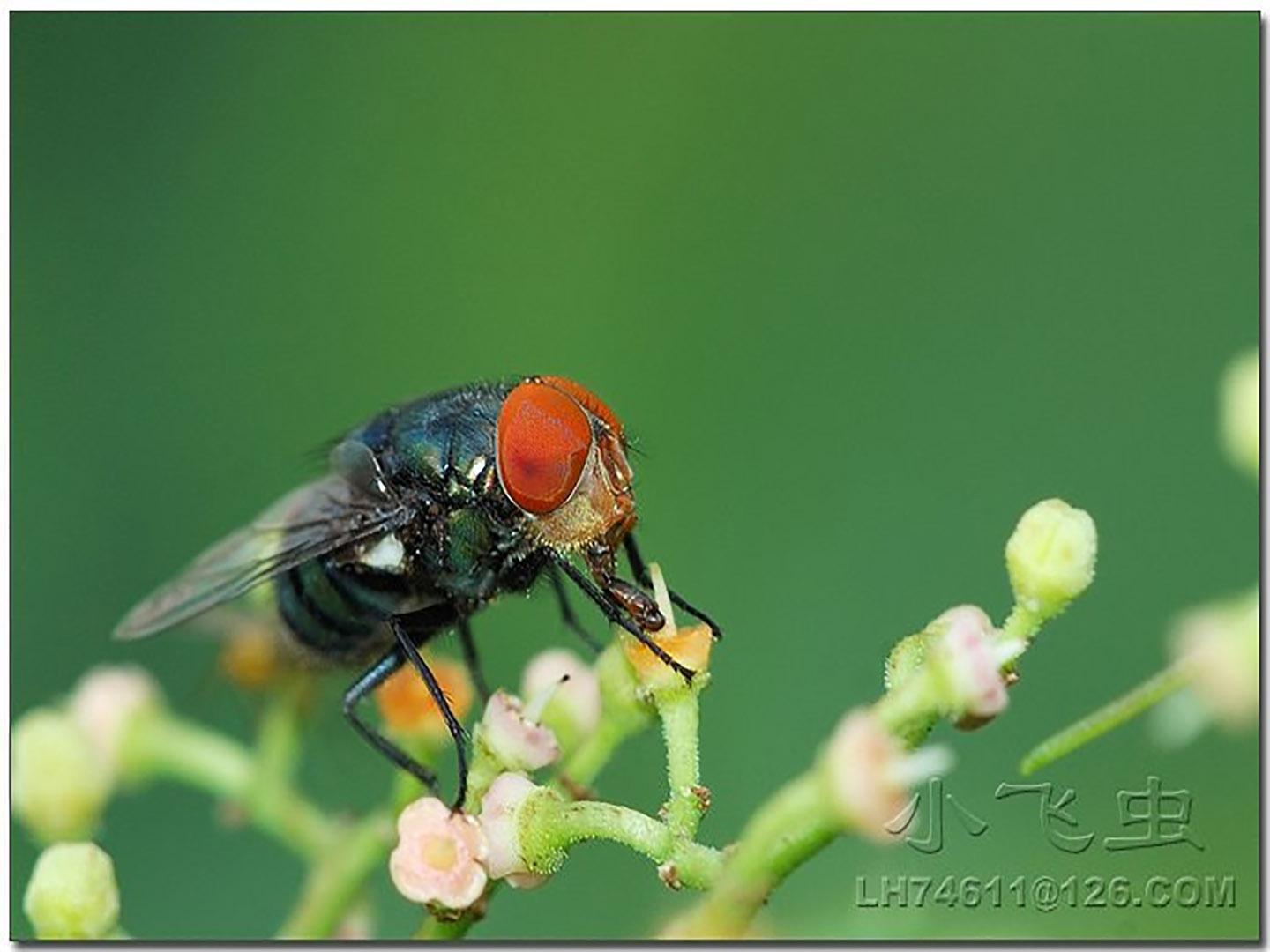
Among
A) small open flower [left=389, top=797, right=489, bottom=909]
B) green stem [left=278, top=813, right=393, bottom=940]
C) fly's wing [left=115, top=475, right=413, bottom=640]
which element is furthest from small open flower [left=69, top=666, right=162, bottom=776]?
small open flower [left=389, top=797, right=489, bottom=909]

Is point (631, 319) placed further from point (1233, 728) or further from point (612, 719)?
point (1233, 728)

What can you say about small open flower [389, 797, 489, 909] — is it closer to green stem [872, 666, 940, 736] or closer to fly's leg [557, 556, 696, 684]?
fly's leg [557, 556, 696, 684]

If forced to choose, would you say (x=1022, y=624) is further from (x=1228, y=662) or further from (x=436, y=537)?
(x=436, y=537)

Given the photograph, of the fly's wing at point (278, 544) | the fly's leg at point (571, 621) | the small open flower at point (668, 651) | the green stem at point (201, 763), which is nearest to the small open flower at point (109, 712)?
the green stem at point (201, 763)

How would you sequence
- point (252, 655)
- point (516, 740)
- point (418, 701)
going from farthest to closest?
point (252, 655)
point (418, 701)
point (516, 740)

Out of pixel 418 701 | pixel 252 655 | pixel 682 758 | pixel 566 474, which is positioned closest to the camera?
pixel 682 758

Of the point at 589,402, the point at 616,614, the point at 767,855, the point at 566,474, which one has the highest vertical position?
the point at 589,402

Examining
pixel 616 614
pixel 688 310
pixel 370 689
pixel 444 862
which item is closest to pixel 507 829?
pixel 444 862
